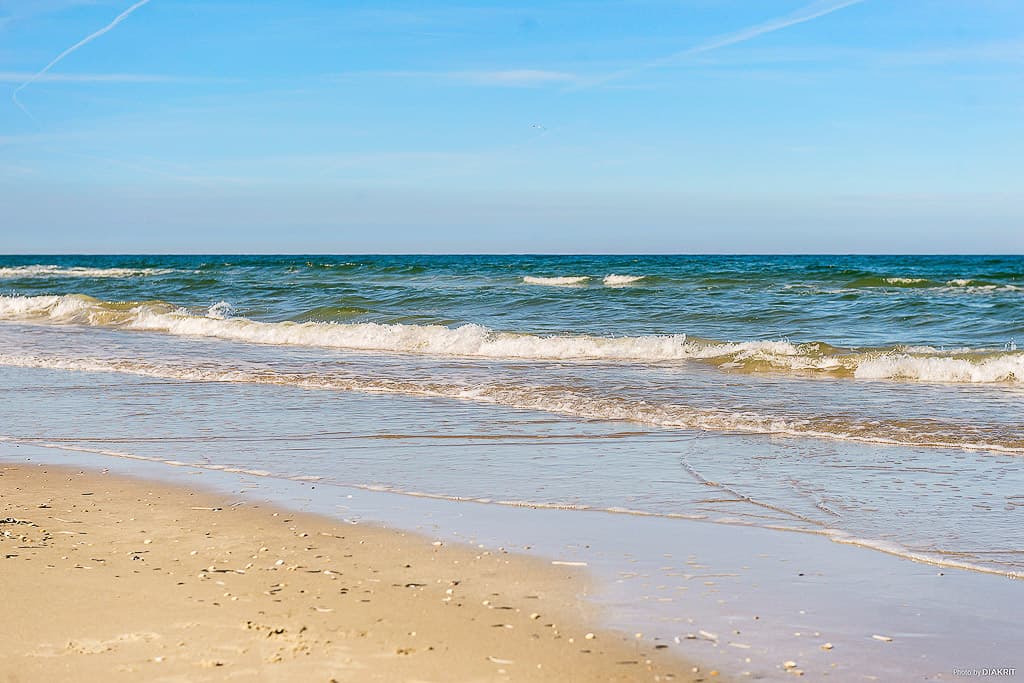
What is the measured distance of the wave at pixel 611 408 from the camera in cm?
794

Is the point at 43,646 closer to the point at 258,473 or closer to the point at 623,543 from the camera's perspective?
the point at 623,543

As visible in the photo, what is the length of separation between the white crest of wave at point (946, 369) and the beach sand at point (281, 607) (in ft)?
28.8

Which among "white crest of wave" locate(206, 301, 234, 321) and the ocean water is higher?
"white crest of wave" locate(206, 301, 234, 321)

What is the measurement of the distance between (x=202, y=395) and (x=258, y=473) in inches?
166

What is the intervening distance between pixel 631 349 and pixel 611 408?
5.58 metres

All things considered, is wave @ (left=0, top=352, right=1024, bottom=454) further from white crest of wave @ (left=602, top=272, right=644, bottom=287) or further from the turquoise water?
white crest of wave @ (left=602, top=272, right=644, bottom=287)

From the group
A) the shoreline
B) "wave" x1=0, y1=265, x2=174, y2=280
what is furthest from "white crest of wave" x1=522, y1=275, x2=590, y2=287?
the shoreline

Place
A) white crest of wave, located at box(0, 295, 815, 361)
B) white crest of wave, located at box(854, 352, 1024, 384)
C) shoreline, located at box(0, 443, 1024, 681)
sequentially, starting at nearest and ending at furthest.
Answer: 1. shoreline, located at box(0, 443, 1024, 681)
2. white crest of wave, located at box(854, 352, 1024, 384)
3. white crest of wave, located at box(0, 295, 815, 361)

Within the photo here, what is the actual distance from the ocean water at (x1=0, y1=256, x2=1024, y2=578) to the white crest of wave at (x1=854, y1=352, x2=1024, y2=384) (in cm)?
3

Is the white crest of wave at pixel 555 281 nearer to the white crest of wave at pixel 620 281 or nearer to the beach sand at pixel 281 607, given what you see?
the white crest of wave at pixel 620 281

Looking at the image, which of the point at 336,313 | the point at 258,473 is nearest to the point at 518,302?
the point at 336,313

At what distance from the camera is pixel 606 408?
30.7 ft

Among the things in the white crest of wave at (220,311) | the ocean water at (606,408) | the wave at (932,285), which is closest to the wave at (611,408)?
the ocean water at (606,408)

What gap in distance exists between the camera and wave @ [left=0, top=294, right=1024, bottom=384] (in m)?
12.1
